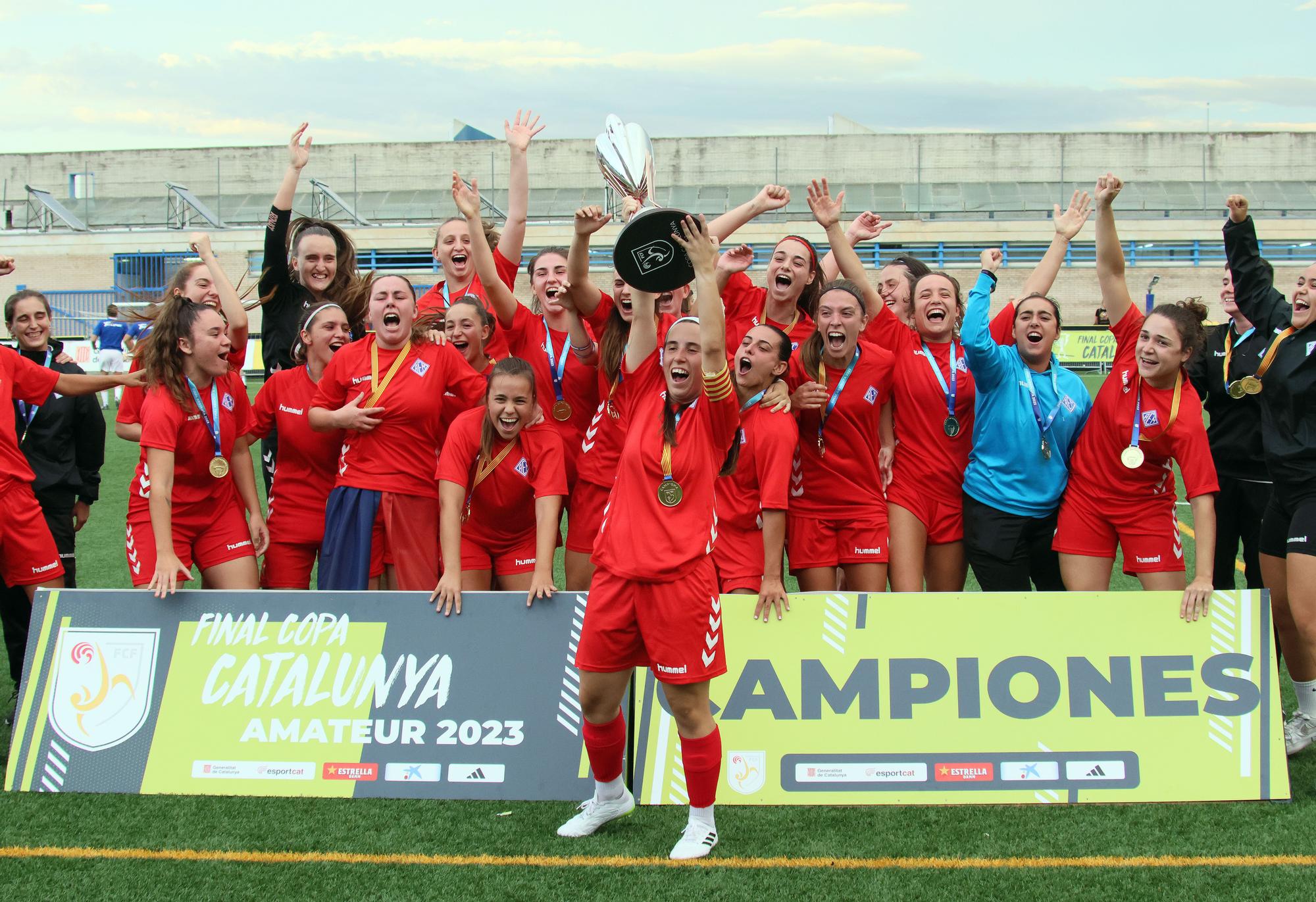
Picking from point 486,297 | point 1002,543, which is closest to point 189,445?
point 486,297

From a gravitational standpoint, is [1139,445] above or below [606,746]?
above

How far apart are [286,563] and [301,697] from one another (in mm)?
983

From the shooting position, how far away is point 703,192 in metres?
37.4

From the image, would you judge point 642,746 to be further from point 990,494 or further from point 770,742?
point 990,494

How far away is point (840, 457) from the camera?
505 cm

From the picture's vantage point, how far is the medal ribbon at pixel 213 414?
5082mm

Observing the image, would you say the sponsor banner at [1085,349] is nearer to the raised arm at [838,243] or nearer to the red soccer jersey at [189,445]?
the raised arm at [838,243]

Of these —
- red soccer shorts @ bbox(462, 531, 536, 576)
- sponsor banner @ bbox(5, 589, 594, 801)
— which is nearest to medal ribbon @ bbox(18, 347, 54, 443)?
sponsor banner @ bbox(5, 589, 594, 801)

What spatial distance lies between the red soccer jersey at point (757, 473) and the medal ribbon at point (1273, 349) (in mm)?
1999

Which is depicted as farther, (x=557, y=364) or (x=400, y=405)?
(x=557, y=364)

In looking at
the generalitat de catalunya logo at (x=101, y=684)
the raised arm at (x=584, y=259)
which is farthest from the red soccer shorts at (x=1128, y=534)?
the generalitat de catalunya logo at (x=101, y=684)

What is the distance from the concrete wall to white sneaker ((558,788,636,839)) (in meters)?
34.3

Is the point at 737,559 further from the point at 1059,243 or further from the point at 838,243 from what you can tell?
the point at 1059,243

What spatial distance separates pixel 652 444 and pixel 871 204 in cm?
3371
